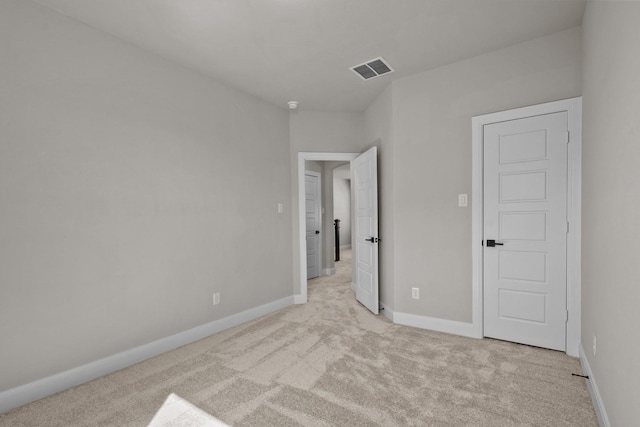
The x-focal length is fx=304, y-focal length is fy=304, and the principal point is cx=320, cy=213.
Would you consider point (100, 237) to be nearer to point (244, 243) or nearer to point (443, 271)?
point (244, 243)

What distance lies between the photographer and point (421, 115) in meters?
3.29

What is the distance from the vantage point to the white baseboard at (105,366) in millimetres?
2002

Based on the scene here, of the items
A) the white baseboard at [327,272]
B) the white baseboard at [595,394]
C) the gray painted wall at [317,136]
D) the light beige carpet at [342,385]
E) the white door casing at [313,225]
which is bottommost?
the white baseboard at [327,272]

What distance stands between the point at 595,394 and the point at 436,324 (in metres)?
1.42

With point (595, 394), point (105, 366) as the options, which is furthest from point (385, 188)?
point (105, 366)

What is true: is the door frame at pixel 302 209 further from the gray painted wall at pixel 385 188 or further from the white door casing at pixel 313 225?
the white door casing at pixel 313 225

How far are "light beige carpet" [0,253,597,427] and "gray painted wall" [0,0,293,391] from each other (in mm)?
408

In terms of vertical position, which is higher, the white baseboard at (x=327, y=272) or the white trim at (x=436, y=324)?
the white trim at (x=436, y=324)

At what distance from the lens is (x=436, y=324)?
3.22 metres

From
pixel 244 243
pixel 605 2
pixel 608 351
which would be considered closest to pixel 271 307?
pixel 244 243

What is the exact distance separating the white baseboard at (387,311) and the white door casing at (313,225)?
240 cm

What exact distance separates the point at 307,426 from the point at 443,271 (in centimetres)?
208

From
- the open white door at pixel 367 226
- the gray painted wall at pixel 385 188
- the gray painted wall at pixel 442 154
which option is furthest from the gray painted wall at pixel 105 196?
the gray painted wall at pixel 442 154

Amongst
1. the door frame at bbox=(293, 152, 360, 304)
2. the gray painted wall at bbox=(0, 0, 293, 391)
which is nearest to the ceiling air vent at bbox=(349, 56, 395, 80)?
the door frame at bbox=(293, 152, 360, 304)
